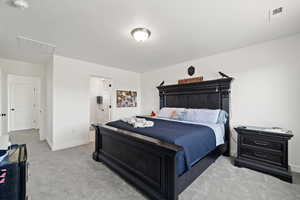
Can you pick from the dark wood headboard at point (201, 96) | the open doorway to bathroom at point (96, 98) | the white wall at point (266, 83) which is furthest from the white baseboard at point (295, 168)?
the open doorway to bathroom at point (96, 98)

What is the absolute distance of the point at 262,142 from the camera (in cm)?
233

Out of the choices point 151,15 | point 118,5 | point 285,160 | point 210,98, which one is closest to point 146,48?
point 151,15

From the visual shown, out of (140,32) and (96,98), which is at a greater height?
(140,32)

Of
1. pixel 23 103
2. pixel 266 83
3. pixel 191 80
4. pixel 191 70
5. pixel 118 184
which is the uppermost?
pixel 191 70

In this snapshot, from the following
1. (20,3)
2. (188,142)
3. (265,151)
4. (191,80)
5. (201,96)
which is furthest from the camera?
(191,80)

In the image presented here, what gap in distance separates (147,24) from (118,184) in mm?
2473

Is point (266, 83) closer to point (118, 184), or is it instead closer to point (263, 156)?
point (263, 156)

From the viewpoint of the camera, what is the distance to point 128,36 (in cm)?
246

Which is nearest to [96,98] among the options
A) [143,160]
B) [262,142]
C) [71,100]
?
[71,100]

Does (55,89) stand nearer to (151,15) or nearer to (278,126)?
(151,15)

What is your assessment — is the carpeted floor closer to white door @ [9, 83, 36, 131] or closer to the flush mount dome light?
the flush mount dome light

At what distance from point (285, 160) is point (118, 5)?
3.34m

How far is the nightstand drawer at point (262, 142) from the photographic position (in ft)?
7.18

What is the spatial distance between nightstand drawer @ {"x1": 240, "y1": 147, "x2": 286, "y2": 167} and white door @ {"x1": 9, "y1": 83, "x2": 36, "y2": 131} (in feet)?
24.4
